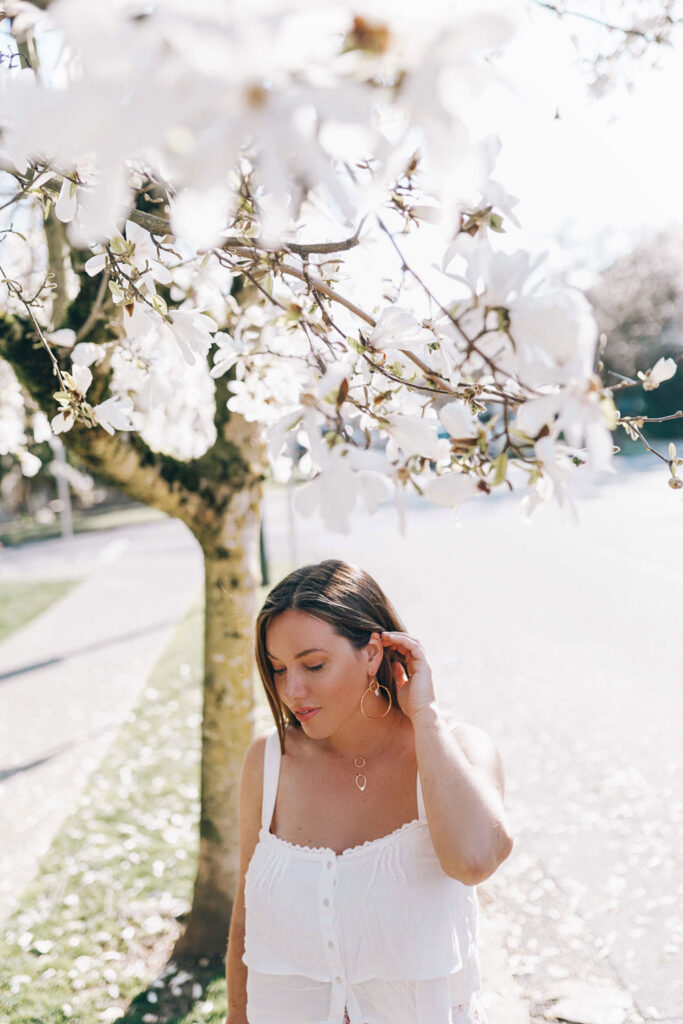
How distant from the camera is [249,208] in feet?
4.56

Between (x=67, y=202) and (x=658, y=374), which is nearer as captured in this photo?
(x=658, y=374)

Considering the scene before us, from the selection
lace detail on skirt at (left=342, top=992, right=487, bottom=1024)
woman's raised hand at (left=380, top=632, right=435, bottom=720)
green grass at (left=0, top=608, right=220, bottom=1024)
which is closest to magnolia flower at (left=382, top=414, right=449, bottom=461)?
A: woman's raised hand at (left=380, top=632, right=435, bottom=720)

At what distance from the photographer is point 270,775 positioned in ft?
6.47

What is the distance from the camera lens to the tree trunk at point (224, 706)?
314cm

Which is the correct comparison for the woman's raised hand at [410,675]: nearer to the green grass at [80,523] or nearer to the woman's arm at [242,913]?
the woman's arm at [242,913]

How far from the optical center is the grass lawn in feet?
9.98

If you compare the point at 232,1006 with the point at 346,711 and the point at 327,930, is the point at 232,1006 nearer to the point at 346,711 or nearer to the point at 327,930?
the point at 327,930

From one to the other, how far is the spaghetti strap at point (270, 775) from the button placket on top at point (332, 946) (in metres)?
0.23

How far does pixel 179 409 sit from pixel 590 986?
15.6 feet

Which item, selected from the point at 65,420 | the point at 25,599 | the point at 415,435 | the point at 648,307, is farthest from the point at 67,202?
the point at 648,307

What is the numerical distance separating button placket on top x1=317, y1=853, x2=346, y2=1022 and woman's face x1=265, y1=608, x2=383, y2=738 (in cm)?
33

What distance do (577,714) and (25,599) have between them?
8351 mm

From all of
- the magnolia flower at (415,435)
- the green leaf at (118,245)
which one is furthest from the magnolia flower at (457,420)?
the green leaf at (118,245)

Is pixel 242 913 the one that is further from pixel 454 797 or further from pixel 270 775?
pixel 454 797
